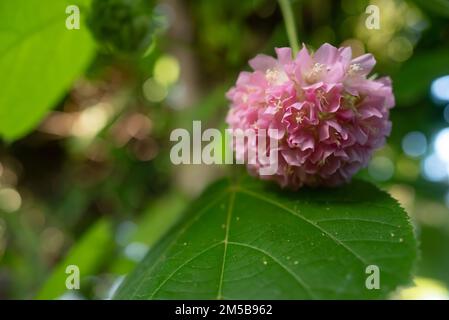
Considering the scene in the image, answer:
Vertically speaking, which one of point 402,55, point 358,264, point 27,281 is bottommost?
point 27,281

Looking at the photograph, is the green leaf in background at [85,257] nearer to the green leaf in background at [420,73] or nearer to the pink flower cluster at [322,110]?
the pink flower cluster at [322,110]

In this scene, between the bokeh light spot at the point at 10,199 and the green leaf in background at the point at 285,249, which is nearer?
the green leaf in background at the point at 285,249

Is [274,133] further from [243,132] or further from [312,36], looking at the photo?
[312,36]

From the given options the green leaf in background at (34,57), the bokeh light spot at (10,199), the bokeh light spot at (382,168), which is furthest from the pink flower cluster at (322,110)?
the bokeh light spot at (10,199)

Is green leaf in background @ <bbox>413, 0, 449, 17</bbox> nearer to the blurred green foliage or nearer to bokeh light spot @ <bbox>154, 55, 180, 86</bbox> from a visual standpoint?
the blurred green foliage

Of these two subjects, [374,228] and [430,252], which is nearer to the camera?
[374,228]

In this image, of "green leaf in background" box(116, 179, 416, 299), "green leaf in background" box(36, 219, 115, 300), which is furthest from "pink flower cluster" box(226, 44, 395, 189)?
"green leaf in background" box(36, 219, 115, 300)
